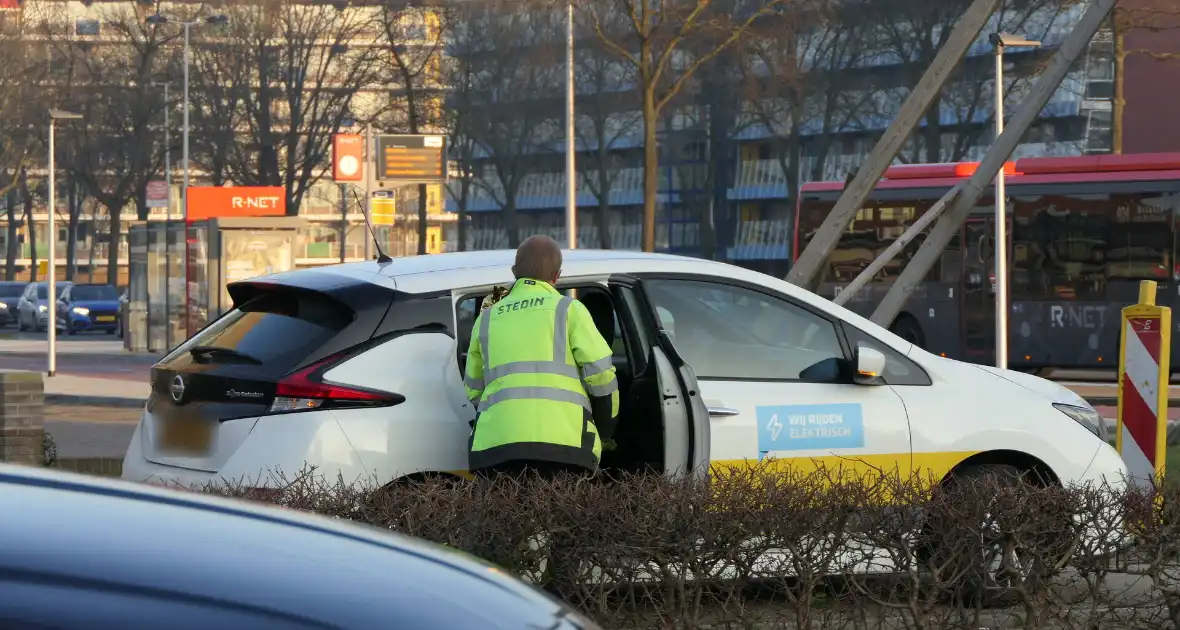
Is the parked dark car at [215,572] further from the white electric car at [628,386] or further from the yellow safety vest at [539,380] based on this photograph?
the white electric car at [628,386]

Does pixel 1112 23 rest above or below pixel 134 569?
above

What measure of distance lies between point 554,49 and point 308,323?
47.3m

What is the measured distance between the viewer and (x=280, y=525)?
2.75 meters

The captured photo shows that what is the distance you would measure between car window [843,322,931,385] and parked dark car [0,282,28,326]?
186 ft

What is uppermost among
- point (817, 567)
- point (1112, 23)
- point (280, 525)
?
point (1112, 23)

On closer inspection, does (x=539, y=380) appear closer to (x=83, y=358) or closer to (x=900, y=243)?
(x=900, y=243)

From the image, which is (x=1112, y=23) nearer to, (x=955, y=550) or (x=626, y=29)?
(x=626, y=29)

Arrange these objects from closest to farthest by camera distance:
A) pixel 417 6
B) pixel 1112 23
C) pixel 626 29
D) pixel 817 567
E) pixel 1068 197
A: 1. pixel 817 567
2. pixel 1068 197
3. pixel 1112 23
4. pixel 626 29
5. pixel 417 6

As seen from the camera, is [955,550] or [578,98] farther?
[578,98]

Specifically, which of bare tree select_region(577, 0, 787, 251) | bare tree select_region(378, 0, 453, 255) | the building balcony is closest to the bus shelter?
bare tree select_region(577, 0, 787, 251)

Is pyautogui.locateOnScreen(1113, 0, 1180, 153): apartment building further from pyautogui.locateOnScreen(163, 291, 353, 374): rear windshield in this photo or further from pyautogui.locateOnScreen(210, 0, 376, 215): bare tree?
pyautogui.locateOnScreen(163, 291, 353, 374): rear windshield

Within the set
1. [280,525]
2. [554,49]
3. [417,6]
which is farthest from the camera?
[554,49]

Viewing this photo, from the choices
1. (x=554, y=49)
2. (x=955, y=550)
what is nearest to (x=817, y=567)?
(x=955, y=550)

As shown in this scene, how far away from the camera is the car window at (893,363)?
7.33m
